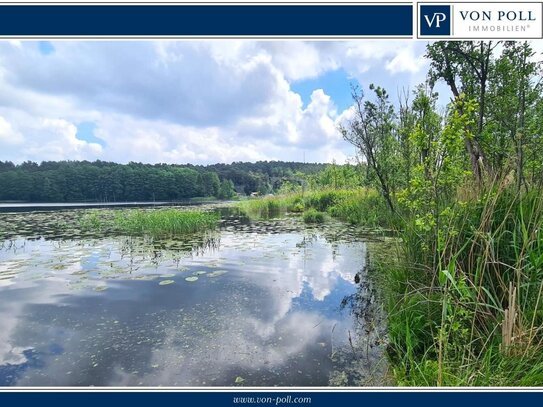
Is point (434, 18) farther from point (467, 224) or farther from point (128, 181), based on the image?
point (128, 181)

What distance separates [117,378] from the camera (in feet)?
9.20

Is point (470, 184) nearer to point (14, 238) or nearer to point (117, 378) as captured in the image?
point (117, 378)

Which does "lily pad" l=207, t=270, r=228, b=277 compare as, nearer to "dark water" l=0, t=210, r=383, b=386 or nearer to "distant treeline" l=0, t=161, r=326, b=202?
"dark water" l=0, t=210, r=383, b=386

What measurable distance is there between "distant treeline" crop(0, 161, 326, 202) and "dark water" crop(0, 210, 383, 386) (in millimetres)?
20949

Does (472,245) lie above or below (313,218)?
above

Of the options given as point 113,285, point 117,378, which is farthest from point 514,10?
point 113,285

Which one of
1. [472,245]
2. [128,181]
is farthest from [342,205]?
[128,181]

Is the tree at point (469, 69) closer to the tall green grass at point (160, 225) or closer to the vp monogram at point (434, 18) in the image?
the vp monogram at point (434, 18)

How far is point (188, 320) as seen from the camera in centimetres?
401

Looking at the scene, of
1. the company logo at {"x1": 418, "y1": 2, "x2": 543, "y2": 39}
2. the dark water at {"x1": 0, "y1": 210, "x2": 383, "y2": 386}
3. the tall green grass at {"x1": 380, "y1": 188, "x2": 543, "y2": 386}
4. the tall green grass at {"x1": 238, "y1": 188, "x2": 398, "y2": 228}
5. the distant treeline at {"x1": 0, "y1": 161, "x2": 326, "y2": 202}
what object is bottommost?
the dark water at {"x1": 0, "y1": 210, "x2": 383, "y2": 386}

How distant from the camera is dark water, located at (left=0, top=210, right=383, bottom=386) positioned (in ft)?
9.43

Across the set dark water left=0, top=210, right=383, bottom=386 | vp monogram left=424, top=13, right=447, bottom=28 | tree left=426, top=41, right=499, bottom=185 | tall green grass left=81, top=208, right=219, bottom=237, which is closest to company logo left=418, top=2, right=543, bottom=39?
vp monogram left=424, top=13, right=447, bottom=28

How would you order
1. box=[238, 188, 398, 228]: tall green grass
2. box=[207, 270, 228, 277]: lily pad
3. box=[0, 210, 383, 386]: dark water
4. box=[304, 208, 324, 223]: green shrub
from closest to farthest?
Answer: box=[0, 210, 383, 386]: dark water, box=[207, 270, 228, 277]: lily pad, box=[238, 188, 398, 228]: tall green grass, box=[304, 208, 324, 223]: green shrub

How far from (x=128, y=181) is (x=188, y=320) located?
50650mm
